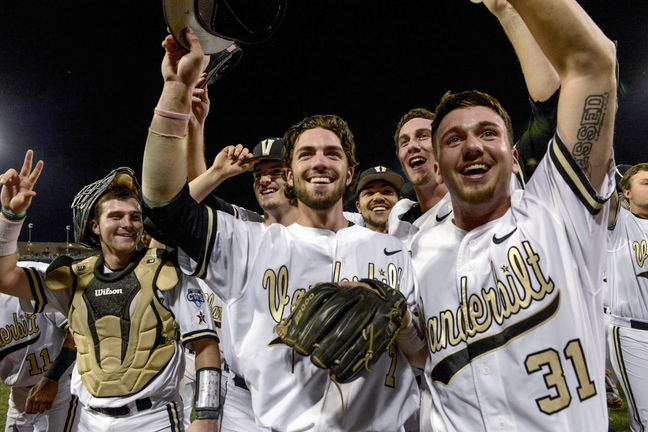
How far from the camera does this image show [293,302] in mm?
1812

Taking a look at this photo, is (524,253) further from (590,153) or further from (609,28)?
(609,28)

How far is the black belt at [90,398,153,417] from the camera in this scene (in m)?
2.53

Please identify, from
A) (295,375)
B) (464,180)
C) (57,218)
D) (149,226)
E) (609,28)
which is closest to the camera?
(464,180)

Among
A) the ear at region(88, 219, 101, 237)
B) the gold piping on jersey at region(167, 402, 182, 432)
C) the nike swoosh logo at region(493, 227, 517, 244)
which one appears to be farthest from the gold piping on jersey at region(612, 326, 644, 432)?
the ear at region(88, 219, 101, 237)

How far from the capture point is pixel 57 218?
31.2 meters

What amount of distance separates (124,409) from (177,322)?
24.3 inches

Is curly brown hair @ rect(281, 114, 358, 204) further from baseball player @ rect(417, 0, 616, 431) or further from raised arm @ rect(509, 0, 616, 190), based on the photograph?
raised arm @ rect(509, 0, 616, 190)

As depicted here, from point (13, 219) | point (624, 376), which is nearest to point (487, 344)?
point (13, 219)

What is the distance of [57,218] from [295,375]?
36.5m

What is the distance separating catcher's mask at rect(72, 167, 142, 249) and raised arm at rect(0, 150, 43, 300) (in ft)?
1.17

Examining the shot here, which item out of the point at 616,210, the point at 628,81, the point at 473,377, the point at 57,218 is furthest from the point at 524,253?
the point at 57,218

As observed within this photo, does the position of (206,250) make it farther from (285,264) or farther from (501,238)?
(501,238)

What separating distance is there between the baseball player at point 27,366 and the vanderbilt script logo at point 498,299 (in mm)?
3654

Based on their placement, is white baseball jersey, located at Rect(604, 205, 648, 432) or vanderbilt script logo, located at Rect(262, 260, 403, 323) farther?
white baseball jersey, located at Rect(604, 205, 648, 432)
